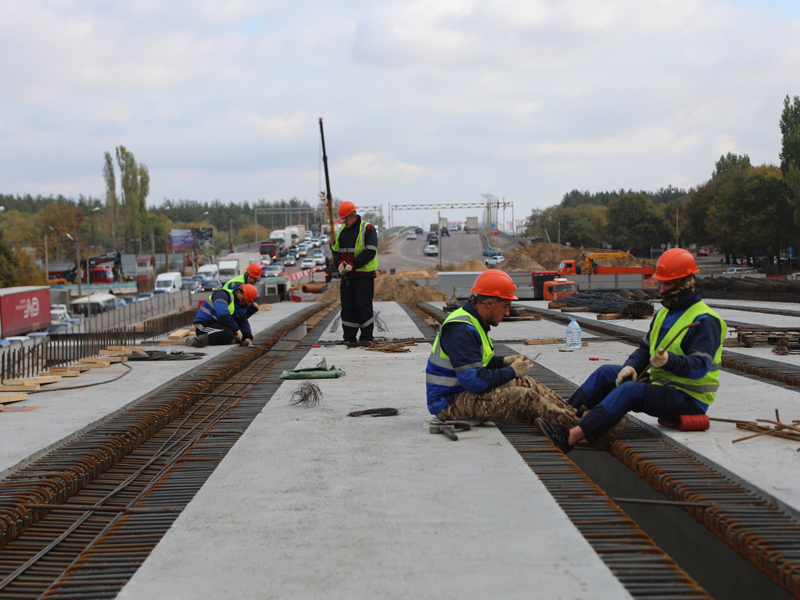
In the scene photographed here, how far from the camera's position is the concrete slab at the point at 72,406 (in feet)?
17.0

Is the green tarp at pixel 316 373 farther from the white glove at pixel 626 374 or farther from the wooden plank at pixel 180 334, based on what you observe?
the wooden plank at pixel 180 334

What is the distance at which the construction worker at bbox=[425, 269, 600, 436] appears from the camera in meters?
4.99

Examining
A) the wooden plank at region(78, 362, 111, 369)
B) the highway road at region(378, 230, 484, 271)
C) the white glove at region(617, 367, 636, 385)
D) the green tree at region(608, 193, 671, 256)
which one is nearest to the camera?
the white glove at region(617, 367, 636, 385)

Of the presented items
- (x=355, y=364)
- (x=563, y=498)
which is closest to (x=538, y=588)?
(x=563, y=498)

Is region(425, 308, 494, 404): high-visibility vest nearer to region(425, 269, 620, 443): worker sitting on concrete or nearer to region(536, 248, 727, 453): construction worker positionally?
region(425, 269, 620, 443): worker sitting on concrete

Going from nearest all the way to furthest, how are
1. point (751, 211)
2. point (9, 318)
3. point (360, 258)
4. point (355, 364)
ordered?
point (355, 364) < point (360, 258) < point (9, 318) < point (751, 211)

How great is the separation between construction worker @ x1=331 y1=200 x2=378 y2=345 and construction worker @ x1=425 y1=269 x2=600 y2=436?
4630mm

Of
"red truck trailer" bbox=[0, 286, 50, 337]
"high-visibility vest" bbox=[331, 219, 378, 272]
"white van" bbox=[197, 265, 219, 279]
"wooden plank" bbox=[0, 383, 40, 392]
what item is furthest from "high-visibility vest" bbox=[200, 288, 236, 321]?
"white van" bbox=[197, 265, 219, 279]

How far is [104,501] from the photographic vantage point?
4344mm

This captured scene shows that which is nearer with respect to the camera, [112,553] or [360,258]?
[112,553]

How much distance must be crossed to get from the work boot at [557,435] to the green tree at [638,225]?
7472 centimetres

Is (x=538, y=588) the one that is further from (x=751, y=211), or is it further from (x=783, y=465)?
(x=751, y=211)

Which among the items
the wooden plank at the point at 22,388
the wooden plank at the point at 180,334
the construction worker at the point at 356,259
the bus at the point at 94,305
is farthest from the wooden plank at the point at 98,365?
the bus at the point at 94,305

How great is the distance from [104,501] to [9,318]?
3444 centimetres
